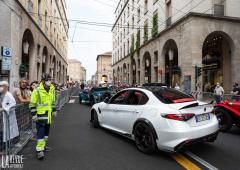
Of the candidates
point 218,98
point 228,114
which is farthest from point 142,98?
point 218,98

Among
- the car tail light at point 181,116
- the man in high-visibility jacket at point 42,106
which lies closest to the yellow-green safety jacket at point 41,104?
the man in high-visibility jacket at point 42,106

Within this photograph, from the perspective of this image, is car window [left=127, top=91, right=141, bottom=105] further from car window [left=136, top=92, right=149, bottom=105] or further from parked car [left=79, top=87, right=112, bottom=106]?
parked car [left=79, top=87, right=112, bottom=106]

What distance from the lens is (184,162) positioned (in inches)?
171

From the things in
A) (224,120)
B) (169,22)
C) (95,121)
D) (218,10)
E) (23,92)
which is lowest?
(95,121)

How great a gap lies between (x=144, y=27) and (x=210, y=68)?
997 cm

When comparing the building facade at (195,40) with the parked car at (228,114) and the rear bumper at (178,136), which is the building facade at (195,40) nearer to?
the parked car at (228,114)

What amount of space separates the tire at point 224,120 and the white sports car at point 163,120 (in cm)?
228

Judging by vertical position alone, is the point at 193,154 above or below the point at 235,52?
below

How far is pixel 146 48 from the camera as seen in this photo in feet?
89.6

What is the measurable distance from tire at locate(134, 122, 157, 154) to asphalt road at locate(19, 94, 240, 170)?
0.14 m

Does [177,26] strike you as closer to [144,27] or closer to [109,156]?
[144,27]

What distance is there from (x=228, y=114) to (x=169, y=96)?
10.0 feet

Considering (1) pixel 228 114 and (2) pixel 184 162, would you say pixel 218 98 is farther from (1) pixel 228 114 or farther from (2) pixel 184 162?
(2) pixel 184 162

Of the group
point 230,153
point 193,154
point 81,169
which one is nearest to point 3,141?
point 81,169
